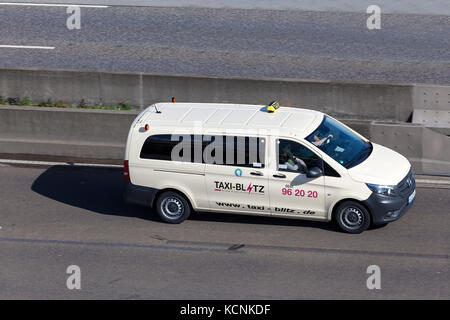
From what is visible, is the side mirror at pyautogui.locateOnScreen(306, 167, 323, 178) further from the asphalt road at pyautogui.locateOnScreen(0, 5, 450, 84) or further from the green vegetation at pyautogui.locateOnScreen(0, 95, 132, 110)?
the asphalt road at pyautogui.locateOnScreen(0, 5, 450, 84)

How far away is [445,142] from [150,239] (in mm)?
6134

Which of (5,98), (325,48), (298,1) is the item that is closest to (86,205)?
(5,98)

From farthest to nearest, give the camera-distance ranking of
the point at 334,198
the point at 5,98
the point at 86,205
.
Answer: the point at 5,98
the point at 86,205
the point at 334,198

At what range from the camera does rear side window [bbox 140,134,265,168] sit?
1253 cm

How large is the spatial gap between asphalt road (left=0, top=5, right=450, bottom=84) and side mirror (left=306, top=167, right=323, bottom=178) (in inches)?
249

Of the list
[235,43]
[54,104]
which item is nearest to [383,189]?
[54,104]

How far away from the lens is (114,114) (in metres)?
15.9

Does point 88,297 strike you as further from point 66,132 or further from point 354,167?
point 66,132

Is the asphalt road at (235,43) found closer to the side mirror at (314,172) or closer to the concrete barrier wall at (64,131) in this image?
the concrete barrier wall at (64,131)

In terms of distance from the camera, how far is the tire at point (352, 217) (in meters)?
12.2

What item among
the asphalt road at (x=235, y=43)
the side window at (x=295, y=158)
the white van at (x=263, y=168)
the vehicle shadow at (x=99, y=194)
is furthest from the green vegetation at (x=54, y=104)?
the side window at (x=295, y=158)

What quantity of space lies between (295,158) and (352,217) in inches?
51.8

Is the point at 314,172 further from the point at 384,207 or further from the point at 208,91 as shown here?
the point at 208,91

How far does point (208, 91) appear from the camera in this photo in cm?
1622
